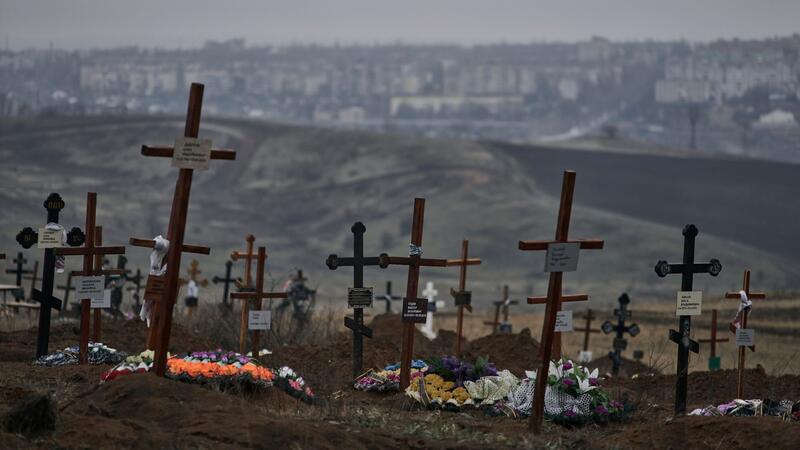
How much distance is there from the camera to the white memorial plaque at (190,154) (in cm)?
1459

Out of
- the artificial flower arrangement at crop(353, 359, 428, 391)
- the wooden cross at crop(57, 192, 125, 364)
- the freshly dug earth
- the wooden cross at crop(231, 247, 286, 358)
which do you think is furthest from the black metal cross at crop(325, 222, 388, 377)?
the wooden cross at crop(57, 192, 125, 364)

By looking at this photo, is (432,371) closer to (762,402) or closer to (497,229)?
(762,402)

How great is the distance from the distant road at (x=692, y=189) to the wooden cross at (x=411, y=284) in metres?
76.4

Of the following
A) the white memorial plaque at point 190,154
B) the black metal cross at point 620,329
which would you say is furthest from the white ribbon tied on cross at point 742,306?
the white memorial plaque at point 190,154

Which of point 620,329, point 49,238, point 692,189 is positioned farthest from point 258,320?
point 692,189

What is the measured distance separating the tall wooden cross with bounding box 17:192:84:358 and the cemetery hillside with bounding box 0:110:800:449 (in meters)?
0.03

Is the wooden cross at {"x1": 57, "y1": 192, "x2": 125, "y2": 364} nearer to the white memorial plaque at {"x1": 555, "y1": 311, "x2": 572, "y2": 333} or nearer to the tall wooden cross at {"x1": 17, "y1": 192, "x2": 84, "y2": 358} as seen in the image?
the tall wooden cross at {"x1": 17, "y1": 192, "x2": 84, "y2": 358}

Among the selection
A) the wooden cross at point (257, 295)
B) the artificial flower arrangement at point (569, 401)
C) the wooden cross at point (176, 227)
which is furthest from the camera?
the wooden cross at point (257, 295)

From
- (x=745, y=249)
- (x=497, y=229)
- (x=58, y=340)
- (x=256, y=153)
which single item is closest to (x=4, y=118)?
(x=256, y=153)

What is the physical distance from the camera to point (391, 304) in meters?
61.8

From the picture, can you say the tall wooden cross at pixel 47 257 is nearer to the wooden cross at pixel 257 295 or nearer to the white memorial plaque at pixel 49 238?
the white memorial plaque at pixel 49 238

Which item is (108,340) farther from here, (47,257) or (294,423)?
(294,423)

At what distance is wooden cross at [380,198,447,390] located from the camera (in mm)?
20031

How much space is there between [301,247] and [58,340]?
77.7m
